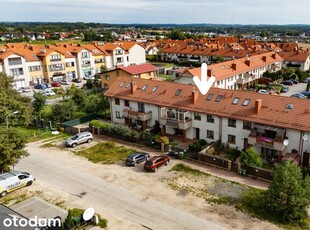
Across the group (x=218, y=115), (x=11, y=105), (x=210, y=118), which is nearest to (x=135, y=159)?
(x=210, y=118)

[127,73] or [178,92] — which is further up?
[127,73]

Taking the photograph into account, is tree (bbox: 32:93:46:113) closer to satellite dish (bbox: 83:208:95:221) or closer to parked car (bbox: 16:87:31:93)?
parked car (bbox: 16:87:31:93)

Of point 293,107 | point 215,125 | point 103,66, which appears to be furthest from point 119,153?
point 103,66

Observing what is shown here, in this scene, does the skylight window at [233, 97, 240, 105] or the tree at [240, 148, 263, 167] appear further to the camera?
the skylight window at [233, 97, 240, 105]

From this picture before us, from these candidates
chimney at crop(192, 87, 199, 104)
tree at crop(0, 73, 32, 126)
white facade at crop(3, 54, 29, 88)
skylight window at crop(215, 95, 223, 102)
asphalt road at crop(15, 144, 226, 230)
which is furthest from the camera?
white facade at crop(3, 54, 29, 88)

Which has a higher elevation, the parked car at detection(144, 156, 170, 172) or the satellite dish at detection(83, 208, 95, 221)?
the satellite dish at detection(83, 208, 95, 221)

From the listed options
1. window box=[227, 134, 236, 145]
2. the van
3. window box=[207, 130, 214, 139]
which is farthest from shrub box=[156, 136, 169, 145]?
the van

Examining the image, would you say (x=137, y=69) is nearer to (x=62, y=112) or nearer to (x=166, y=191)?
(x=62, y=112)
